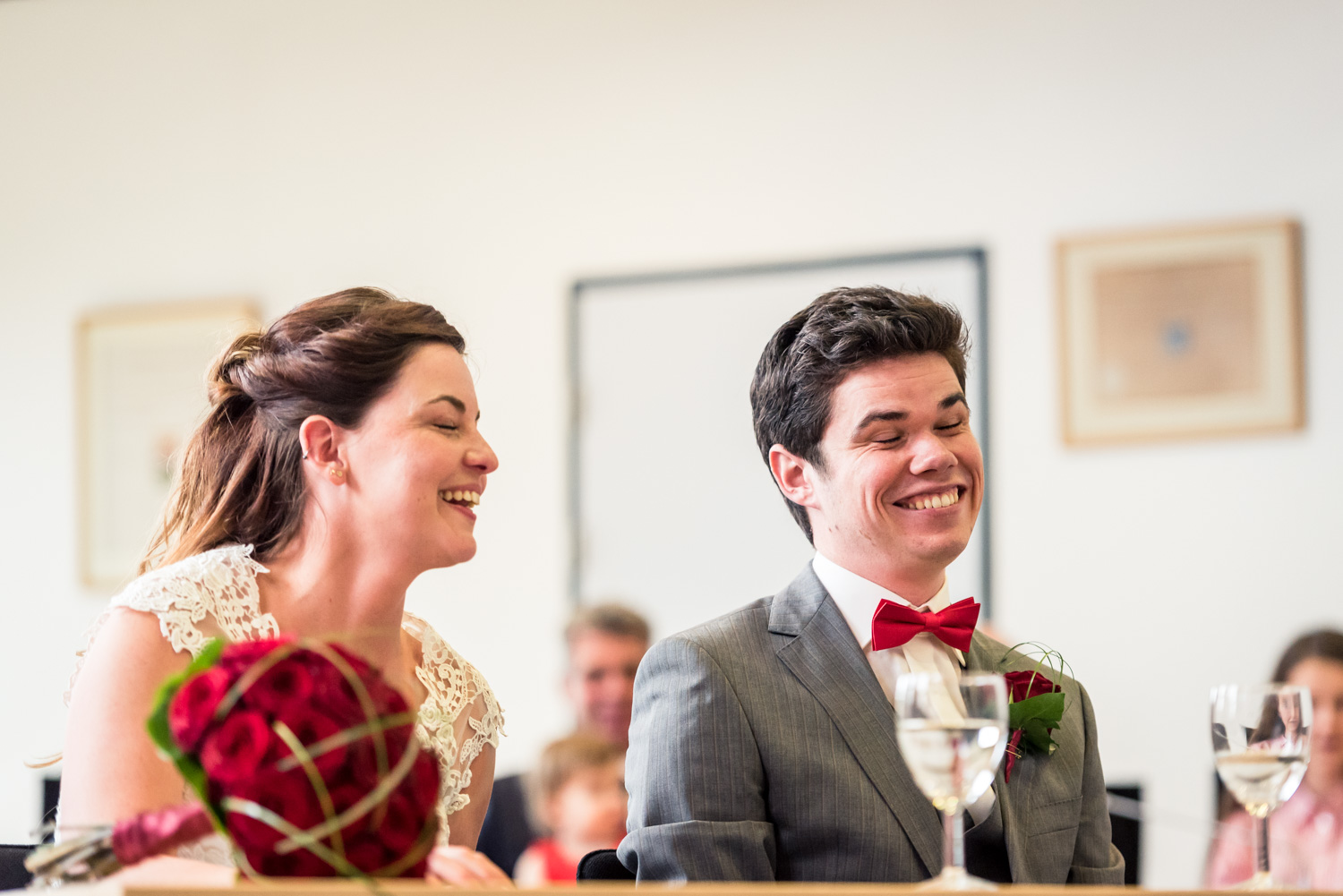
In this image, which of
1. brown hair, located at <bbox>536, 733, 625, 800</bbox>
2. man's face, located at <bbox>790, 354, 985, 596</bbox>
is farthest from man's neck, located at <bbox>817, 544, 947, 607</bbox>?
brown hair, located at <bbox>536, 733, 625, 800</bbox>

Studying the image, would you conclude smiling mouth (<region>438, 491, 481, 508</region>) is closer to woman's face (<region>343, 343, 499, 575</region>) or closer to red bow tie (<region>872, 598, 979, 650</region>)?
woman's face (<region>343, 343, 499, 575</region>)

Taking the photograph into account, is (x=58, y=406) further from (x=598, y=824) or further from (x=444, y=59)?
(x=598, y=824)

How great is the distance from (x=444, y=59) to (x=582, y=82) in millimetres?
437

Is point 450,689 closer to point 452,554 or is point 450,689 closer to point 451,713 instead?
point 451,713

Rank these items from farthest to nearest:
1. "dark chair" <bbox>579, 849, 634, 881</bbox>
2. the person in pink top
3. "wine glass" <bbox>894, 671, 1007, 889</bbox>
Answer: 1. the person in pink top
2. "dark chair" <bbox>579, 849, 634, 881</bbox>
3. "wine glass" <bbox>894, 671, 1007, 889</bbox>

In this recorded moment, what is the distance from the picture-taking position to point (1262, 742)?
1126mm

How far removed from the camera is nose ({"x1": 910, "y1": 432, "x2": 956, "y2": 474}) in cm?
175

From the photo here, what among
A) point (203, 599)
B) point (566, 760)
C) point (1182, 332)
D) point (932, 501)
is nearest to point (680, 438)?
point (566, 760)

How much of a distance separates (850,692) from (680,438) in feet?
6.80

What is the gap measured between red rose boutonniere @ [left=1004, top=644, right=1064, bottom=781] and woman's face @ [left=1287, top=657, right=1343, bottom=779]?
1431 mm

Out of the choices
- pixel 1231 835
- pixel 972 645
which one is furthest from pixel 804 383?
pixel 1231 835

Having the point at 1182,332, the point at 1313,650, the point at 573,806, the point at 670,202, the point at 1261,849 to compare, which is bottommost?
the point at 573,806

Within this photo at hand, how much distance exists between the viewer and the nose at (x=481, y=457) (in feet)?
6.19

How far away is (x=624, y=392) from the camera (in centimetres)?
378
